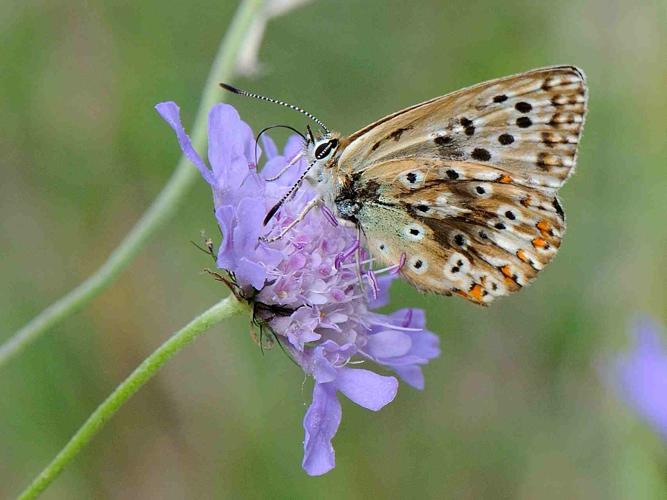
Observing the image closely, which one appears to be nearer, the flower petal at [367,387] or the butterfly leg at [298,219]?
the flower petal at [367,387]

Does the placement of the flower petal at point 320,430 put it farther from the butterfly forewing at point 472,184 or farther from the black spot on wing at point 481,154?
the black spot on wing at point 481,154

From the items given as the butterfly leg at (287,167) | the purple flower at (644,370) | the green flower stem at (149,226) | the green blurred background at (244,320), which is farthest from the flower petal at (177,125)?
the purple flower at (644,370)

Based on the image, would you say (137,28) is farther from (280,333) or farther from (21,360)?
(280,333)

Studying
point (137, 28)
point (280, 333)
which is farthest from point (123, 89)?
point (280, 333)

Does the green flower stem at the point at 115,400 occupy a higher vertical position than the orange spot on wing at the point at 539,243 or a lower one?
lower

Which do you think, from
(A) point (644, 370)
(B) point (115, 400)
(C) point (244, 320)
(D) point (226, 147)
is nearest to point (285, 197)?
(D) point (226, 147)

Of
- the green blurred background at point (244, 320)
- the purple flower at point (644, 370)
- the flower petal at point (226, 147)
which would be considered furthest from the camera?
the green blurred background at point (244, 320)

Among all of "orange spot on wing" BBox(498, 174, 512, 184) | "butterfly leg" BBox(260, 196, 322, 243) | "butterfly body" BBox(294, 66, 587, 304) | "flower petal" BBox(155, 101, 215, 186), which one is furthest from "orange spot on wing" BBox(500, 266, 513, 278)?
"flower petal" BBox(155, 101, 215, 186)
